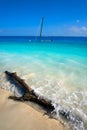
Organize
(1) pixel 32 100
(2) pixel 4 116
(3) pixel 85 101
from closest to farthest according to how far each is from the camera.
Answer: (2) pixel 4 116 → (1) pixel 32 100 → (3) pixel 85 101

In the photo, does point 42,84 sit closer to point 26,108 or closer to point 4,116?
point 26,108

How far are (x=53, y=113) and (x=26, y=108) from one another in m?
0.91

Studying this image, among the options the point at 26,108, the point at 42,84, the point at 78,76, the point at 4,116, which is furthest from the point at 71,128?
the point at 78,76

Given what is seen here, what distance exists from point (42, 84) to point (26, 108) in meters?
2.66

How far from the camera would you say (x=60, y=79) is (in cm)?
844

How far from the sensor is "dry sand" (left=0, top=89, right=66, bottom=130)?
423 cm

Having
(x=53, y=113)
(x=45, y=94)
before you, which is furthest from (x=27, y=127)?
(x=45, y=94)

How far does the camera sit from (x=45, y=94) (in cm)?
650

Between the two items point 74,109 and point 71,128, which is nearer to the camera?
point 71,128

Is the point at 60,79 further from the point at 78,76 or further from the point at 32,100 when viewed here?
the point at 32,100

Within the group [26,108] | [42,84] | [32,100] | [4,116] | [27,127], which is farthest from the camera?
[42,84]

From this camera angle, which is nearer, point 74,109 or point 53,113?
point 53,113

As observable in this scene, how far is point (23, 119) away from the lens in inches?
179

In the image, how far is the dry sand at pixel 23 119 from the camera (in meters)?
4.23
